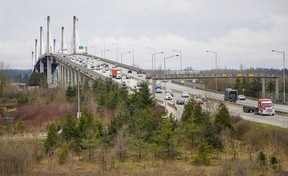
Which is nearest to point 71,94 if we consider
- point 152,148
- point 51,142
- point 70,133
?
point 70,133

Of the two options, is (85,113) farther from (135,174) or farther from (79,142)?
(135,174)

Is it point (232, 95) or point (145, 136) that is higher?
point (232, 95)

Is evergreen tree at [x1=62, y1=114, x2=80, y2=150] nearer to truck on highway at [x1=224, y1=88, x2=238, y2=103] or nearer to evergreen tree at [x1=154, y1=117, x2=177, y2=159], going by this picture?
evergreen tree at [x1=154, y1=117, x2=177, y2=159]

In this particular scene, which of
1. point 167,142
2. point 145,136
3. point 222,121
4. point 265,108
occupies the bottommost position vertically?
point 167,142

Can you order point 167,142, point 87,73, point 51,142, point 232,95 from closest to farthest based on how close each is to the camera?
1. point 167,142
2. point 51,142
3. point 232,95
4. point 87,73

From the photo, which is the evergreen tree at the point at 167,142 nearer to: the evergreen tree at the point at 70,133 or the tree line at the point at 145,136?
the tree line at the point at 145,136

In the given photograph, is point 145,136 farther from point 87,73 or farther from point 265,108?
point 87,73

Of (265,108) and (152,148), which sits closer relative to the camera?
(152,148)

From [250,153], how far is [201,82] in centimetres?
9508

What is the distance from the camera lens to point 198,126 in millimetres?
40812

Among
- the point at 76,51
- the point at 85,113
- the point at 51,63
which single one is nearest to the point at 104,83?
the point at 85,113

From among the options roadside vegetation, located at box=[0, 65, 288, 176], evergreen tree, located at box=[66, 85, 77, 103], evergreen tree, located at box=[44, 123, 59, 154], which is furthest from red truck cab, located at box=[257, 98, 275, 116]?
evergreen tree, located at box=[66, 85, 77, 103]

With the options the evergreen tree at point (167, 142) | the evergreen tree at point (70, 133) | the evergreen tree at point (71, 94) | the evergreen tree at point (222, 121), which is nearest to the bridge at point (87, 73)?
the evergreen tree at point (71, 94)

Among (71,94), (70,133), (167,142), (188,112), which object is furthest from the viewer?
(71,94)
